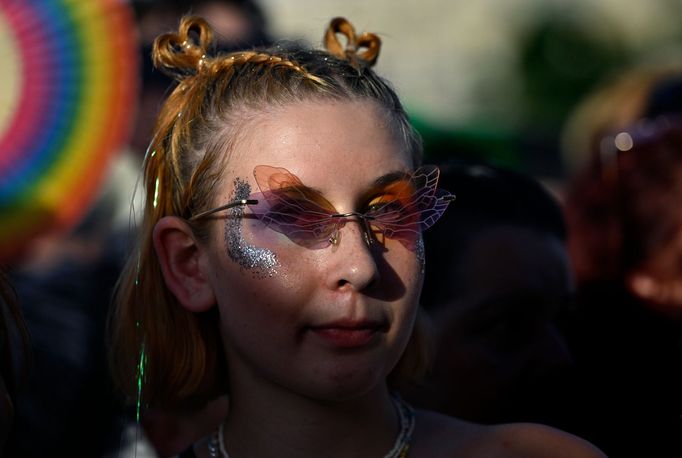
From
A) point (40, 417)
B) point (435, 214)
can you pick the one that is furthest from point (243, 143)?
point (40, 417)

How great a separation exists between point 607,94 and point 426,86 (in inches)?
285

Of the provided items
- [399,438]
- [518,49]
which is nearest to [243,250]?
[399,438]

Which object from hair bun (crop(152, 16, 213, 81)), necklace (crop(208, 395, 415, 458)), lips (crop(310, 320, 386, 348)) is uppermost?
hair bun (crop(152, 16, 213, 81))

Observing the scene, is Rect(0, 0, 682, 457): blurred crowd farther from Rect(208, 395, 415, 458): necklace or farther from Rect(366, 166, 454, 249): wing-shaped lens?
Rect(366, 166, 454, 249): wing-shaped lens

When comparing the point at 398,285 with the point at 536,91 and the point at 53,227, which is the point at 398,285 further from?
the point at 536,91

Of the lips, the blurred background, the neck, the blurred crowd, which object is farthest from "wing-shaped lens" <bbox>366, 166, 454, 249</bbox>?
the blurred background

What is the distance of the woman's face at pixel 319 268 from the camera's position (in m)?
1.84

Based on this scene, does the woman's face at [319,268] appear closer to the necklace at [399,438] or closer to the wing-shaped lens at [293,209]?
the wing-shaped lens at [293,209]

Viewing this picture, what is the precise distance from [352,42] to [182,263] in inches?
24.8

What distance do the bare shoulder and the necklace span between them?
17 millimetres

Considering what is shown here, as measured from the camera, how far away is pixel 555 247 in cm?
295

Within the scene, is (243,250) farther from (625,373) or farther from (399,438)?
(625,373)

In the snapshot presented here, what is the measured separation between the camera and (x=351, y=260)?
1831 mm

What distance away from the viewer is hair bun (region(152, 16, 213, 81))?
7.25 feet
